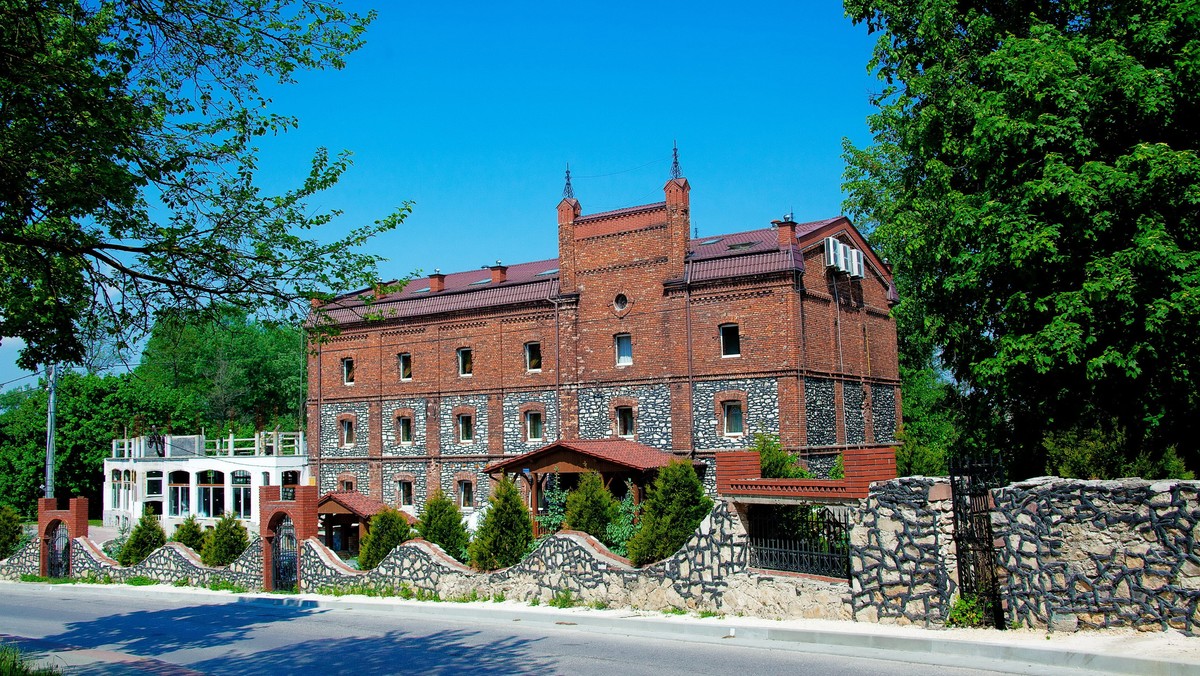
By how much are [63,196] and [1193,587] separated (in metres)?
12.3

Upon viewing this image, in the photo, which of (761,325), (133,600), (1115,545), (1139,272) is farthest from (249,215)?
(761,325)

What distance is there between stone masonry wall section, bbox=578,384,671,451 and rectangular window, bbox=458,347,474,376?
549cm

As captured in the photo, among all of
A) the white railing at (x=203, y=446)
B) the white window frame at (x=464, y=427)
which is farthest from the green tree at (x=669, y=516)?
the white railing at (x=203, y=446)

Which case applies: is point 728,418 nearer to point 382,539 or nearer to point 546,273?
point 546,273

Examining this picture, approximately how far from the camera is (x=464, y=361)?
3600cm

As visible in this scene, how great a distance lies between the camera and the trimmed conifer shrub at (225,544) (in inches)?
877

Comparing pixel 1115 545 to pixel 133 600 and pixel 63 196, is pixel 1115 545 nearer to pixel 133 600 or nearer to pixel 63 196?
pixel 63 196

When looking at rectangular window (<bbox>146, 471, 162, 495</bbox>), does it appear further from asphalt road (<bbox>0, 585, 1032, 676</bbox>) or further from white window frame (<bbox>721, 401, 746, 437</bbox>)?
white window frame (<bbox>721, 401, 746, 437</bbox>)

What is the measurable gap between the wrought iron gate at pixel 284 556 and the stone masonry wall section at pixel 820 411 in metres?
15.6

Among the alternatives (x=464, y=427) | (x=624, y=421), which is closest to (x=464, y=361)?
(x=464, y=427)

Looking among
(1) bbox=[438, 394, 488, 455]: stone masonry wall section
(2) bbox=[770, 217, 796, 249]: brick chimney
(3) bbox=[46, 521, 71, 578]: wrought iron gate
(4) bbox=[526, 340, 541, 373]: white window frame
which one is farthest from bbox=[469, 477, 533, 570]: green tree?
(1) bbox=[438, 394, 488, 455]: stone masonry wall section

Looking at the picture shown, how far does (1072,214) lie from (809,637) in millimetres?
7286

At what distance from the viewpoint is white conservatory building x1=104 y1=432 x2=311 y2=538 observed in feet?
130

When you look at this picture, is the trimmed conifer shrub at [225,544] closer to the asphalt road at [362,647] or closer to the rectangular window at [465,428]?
the asphalt road at [362,647]
